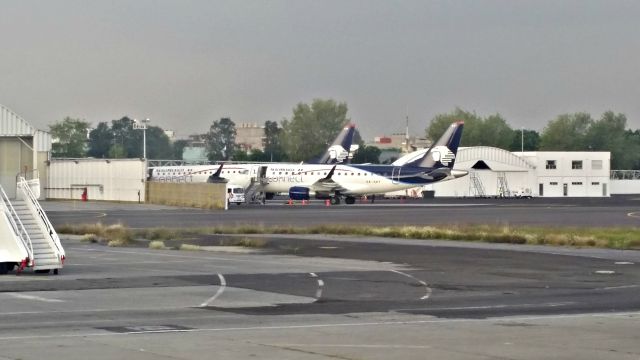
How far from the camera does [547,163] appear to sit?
471ft

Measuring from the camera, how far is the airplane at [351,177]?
105m

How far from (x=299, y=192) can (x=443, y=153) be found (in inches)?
582

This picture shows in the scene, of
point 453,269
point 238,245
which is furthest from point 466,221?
point 453,269

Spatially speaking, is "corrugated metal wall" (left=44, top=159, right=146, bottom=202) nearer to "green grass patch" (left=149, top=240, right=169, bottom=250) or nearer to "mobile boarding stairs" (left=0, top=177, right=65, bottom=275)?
"green grass patch" (left=149, top=240, right=169, bottom=250)

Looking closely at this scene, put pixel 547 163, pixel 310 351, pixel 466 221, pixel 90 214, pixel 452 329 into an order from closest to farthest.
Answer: pixel 310 351, pixel 452 329, pixel 466 221, pixel 90 214, pixel 547 163

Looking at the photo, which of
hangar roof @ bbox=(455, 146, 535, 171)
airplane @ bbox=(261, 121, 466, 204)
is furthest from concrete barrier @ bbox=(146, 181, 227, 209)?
hangar roof @ bbox=(455, 146, 535, 171)

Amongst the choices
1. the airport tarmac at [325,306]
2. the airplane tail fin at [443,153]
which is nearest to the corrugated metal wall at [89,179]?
the airplane tail fin at [443,153]

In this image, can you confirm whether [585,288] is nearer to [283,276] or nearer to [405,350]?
[283,276]

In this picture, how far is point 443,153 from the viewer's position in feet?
358

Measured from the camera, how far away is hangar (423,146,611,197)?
142 m

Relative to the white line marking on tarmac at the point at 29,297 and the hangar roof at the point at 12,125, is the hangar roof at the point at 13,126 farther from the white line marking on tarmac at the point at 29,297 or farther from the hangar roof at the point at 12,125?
the white line marking on tarmac at the point at 29,297

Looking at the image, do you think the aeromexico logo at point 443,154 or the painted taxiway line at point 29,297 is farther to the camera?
the aeromexico logo at point 443,154

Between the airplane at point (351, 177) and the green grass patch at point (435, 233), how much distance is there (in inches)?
1770

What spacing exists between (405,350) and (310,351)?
4.83ft
